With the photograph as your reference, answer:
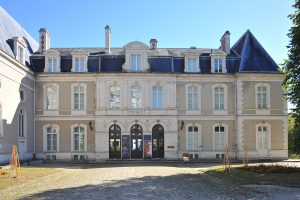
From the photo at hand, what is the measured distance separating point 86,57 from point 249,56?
42.6 ft

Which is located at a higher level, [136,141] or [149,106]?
[149,106]

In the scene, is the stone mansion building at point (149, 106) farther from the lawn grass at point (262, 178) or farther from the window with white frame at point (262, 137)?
the lawn grass at point (262, 178)

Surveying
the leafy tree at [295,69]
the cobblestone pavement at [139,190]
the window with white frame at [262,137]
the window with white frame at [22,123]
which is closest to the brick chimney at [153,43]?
the window with white frame at [262,137]

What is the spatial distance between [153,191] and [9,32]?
2064 cm

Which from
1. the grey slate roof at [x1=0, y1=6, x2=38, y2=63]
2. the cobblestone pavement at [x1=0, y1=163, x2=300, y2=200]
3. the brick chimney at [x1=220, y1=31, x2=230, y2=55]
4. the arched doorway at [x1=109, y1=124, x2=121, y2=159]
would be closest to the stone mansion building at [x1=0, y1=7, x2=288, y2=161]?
the arched doorway at [x1=109, y1=124, x2=121, y2=159]

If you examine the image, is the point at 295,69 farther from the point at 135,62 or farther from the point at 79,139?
the point at 79,139

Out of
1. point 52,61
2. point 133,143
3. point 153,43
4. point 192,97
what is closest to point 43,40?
point 52,61

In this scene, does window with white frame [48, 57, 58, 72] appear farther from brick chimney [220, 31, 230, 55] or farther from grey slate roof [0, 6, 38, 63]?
brick chimney [220, 31, 230, 55]

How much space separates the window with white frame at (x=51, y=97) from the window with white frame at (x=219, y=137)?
41.4ft

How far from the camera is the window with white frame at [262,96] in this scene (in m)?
33.6

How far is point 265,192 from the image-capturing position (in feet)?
43.7

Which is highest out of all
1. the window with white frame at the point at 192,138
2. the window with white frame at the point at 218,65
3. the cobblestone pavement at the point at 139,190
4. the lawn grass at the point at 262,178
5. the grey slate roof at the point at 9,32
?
the grey slate roof at the point at 9,32

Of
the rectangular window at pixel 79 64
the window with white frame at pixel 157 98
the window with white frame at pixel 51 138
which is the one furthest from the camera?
the rectangular window at pixel 79 64

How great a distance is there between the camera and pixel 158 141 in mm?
33156
